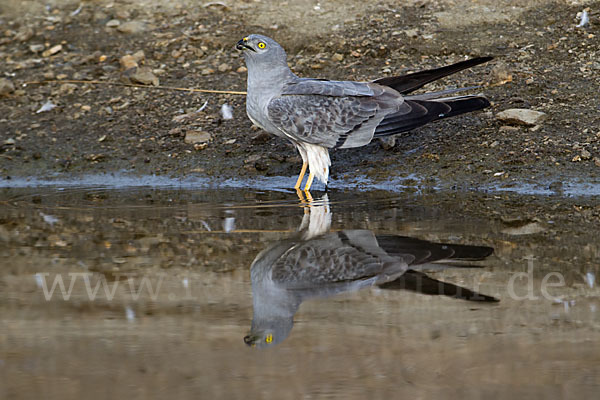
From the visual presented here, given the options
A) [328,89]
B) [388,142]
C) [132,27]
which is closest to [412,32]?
[388,142]

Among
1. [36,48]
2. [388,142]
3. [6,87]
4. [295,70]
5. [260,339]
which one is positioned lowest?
[260,339]

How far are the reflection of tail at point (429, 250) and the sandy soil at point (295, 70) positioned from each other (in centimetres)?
195

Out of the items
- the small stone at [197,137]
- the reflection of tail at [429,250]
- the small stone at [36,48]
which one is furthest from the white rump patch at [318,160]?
the small stone at [36,48]

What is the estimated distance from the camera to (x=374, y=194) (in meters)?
5.77

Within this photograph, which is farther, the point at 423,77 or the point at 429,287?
the point at 423,77

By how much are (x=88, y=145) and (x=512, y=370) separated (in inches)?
216

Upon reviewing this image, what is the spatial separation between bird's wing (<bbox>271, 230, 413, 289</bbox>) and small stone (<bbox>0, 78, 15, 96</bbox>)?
4.92m

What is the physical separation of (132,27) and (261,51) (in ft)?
10.1

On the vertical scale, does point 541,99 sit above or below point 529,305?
above

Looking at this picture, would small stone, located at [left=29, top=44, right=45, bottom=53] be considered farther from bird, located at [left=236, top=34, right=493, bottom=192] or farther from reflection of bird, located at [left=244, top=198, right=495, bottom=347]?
reflection of bird, located at [left=244, top=198, right=495, bottom=347]

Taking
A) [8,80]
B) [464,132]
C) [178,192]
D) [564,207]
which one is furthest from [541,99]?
[8,80]

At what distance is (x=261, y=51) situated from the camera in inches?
235

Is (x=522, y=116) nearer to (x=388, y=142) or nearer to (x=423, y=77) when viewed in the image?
(x=423, y=77)

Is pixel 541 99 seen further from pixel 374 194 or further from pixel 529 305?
pixel 529 305
